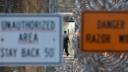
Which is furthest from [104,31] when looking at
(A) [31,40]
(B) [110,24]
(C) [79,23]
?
(C) [79,23]

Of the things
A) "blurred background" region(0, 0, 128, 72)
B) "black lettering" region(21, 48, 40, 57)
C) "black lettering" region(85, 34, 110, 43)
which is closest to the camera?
"black lettering" region(85, 34, 110, 43)

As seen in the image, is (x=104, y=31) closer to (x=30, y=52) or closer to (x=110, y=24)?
(x=110, y=24)

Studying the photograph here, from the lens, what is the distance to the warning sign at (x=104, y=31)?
2.30 meters

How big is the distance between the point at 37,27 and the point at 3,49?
25cm

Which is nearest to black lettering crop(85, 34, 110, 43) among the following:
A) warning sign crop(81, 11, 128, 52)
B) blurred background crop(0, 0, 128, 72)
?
warning sign crop(81, 11, 128, 52)

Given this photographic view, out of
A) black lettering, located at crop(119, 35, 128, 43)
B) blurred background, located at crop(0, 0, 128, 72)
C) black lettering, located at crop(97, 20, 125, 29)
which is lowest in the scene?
blurred background, located at crop(0, 0, 128, 72)

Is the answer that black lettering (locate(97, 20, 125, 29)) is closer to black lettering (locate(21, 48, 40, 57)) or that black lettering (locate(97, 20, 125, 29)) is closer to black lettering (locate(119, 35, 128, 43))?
black lettering (locate(119, 35, 128, 43))

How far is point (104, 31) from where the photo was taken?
2.35m

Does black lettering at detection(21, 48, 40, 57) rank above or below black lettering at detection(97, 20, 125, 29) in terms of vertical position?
below

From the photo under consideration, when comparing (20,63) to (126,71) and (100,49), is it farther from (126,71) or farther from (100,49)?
(126,71)

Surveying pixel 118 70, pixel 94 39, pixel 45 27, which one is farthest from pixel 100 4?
pixel 94 39

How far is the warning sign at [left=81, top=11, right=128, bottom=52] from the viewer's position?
230cm

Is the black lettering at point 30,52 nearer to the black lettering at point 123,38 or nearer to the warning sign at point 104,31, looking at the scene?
the warning sign at point 104,31

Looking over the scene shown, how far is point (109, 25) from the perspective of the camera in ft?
7.70
